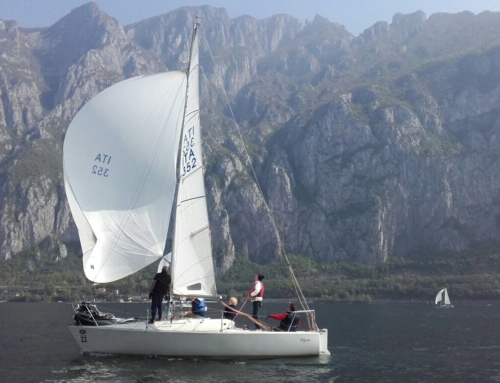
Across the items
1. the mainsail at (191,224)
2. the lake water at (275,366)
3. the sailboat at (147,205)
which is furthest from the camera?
the mainsail at (191,224)

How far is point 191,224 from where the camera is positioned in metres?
→ 28.8

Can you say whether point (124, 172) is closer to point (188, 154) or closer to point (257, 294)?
point (188, 154)

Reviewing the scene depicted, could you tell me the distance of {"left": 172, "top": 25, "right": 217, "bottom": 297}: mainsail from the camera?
28.3 meters

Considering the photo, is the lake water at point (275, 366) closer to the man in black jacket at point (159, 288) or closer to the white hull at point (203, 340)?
the white hull at point (203, 340)

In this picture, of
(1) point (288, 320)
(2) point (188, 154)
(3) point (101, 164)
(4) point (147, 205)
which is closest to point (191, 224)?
(4) point (147, 205)

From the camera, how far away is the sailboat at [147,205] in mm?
26906

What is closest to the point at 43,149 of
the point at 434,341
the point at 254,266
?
the point at 254,266

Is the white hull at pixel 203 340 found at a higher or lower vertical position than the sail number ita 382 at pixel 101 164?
lower

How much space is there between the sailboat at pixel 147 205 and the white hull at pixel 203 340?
4 centimetres

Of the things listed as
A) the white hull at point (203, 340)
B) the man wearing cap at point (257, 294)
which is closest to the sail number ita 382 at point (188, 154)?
the man wearing cap at point (257, 294)

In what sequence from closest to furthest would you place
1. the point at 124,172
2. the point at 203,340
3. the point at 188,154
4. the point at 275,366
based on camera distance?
the point at 275,366 < the point at 203,340 < the point at 124,172 < the point at 188,154

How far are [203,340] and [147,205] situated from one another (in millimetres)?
6836

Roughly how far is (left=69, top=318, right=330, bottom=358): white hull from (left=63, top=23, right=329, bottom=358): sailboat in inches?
1.8

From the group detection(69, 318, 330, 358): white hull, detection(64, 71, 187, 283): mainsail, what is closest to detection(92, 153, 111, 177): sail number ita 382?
detection(64, 71, 187, 283): mainsail
